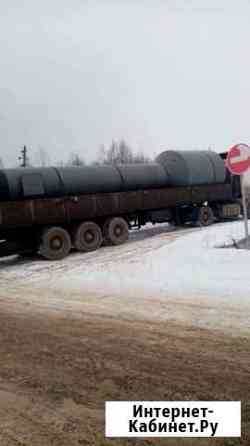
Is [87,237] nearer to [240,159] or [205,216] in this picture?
[240,159]

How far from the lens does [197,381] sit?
4.70 m

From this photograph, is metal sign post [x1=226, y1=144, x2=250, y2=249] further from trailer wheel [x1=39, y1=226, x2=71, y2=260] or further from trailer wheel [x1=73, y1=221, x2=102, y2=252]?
trailer wheel [x1=39, y1=226, x2=71, y2=260]

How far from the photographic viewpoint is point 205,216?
1914 centimetres

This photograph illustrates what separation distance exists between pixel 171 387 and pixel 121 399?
56 centimetres

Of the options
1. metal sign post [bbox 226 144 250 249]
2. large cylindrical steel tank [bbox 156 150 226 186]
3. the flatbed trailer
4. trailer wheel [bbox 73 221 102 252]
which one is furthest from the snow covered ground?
large cylindrical steel tank [bbox 156 150 226 186]

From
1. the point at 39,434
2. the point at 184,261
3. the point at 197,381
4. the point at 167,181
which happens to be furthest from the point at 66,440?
the point at 167,181

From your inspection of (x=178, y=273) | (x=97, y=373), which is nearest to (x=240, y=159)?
(x=178, y=273)

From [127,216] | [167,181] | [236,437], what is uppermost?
[167,181]

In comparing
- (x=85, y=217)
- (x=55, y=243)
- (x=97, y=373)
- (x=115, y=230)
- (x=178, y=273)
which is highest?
(x=85, y=217)

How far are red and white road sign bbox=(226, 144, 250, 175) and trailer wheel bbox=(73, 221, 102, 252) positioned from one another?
5640 mm

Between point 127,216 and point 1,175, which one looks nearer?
point 1,175

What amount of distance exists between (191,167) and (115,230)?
479cm

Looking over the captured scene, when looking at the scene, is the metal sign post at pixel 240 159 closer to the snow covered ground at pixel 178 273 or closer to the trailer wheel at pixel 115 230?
the snow covered ground at pixel 178 273

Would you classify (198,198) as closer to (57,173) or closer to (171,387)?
(57,173)
